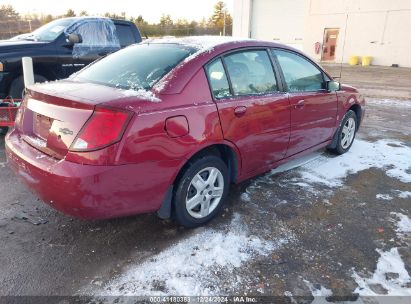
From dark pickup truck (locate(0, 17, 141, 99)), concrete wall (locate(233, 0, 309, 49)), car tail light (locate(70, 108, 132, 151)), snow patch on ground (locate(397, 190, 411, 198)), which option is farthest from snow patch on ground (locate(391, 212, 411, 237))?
concrete wall (locate(233, 0, 309, 49))

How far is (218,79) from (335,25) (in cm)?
2577

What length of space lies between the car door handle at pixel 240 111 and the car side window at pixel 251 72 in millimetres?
143

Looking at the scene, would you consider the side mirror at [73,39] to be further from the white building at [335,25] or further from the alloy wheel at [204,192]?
the white building at [335,25]

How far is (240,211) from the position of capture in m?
3.59

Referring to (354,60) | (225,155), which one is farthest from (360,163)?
(354,60)

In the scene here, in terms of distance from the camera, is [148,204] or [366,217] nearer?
[148,204]

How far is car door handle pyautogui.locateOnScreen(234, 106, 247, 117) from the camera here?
10.7ft

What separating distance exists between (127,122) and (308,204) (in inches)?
85.8

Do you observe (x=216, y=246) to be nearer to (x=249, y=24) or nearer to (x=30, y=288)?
(x=30, y=288)

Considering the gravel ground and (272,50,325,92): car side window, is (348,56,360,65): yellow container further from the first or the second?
the gravel ground

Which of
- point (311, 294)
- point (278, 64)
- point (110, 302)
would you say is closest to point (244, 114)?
point (278, 64)

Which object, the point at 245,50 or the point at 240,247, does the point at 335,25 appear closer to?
the point at 245,50

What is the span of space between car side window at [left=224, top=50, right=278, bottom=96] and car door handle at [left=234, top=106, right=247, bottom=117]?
A: 5.6 inches

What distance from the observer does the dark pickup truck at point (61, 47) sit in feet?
19.7
